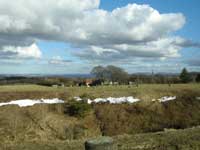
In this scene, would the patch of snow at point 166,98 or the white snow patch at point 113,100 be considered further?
the patch of snow at point 166,98

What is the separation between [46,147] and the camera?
46.0 ft

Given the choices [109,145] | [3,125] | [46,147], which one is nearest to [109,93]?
[3,125]

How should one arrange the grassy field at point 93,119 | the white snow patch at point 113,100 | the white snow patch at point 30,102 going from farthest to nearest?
the white snow patch at point 113,100 → the white snow patch at point 30,102 → the grassy field at point 93,119

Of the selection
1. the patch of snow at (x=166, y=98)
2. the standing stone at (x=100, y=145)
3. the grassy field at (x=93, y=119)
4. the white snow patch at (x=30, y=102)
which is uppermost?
the standing stone at (x=100, y=145)

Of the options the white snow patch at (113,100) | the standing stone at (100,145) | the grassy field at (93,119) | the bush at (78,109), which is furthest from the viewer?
the white snow patch at (113,100)

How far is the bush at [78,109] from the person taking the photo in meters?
37.9

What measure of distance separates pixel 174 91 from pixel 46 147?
36.8 meters

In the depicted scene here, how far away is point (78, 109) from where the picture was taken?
126 ft

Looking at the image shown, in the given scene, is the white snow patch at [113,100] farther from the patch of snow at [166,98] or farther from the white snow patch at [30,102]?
the patch of snow at [166,98]

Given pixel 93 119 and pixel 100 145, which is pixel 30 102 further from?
pixel 100 145

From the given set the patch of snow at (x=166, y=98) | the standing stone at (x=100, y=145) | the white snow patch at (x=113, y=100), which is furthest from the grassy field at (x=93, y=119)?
the standing stone at (x=100, y=145)

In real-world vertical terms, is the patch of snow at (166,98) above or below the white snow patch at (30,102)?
below

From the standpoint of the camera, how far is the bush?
124ft

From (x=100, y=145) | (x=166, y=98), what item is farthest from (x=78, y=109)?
(x=100, y=145)
